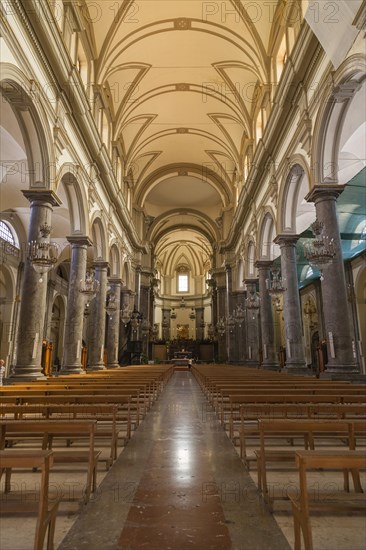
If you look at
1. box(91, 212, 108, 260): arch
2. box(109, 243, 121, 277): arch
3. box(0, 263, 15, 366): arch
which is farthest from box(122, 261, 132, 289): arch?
box(0, 263, 15, 366): arch

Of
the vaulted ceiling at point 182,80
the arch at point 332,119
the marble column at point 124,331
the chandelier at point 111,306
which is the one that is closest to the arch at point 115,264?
the chandelier at point 111,306

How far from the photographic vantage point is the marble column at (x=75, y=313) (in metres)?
12.7

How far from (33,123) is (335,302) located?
8795 mm

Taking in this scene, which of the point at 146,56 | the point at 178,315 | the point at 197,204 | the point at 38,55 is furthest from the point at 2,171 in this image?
the point at 178,315

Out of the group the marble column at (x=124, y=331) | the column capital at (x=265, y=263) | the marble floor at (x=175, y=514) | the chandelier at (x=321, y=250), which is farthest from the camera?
the marble column at (x=124, y=331)

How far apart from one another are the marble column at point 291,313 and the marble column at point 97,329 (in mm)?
7972

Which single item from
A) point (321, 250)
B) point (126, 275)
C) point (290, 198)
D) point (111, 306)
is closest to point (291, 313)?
point (290, 198)

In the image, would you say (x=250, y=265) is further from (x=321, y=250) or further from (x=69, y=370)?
(x=321, y=250)

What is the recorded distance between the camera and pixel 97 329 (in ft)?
53.7

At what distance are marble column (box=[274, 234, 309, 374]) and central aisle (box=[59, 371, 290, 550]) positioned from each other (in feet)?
27.4

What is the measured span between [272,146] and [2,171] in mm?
9886

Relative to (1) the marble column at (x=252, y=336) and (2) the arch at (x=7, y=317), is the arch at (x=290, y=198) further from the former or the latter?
(2) the arch at (x=7, y=317)

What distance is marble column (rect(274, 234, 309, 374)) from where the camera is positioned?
12.5m

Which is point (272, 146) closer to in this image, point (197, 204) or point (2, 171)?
point (2, 171)
